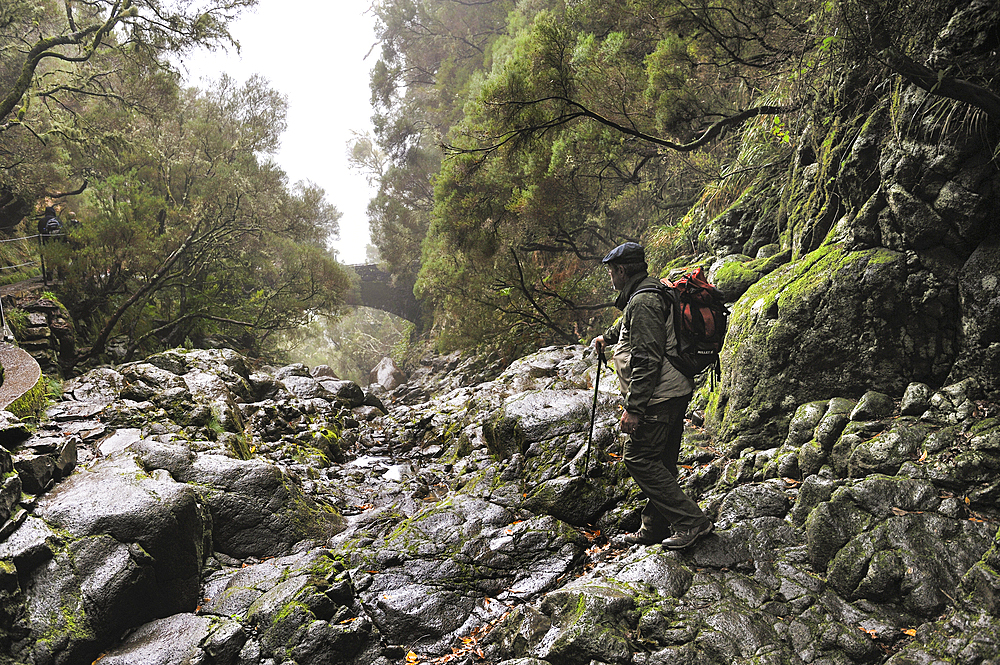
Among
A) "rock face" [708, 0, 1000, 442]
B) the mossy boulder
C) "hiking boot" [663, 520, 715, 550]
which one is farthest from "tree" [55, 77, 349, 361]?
"rock face" [708, 0, 1000, 442]

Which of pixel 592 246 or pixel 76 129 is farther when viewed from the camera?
pixel 592 246

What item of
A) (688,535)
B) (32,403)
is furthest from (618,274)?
(32,403)

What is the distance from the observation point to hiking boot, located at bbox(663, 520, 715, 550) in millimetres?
3926

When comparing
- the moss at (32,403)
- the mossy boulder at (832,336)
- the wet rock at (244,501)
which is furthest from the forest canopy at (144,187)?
the mossy boulder at (832,336)

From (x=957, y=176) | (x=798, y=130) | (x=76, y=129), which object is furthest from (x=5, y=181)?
(x=957, y=176)

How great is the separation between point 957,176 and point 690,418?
137 inches

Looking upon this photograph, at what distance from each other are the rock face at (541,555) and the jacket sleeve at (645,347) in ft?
4.18

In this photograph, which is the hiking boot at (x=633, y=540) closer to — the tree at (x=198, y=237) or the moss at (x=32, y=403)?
the moss at (x=32, y=403)

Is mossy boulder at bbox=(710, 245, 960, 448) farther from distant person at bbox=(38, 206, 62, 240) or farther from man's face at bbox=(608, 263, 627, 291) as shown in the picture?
distant person at bbox=(38, 206, 62, 240)

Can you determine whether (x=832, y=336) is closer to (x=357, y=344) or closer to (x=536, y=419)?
(x=536, y=419)

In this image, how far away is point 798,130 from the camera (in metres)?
6.79

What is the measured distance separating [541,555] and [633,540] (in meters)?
0.92

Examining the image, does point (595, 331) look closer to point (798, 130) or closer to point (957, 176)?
point (798, 130)

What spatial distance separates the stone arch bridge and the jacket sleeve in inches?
1098
